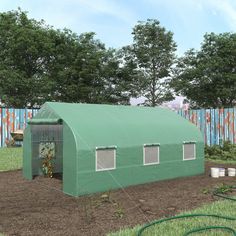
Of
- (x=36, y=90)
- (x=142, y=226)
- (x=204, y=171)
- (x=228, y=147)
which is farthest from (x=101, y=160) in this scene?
(x=36, y=90)

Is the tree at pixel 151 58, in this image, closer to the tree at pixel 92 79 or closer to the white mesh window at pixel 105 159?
the tree at pixel 92 79

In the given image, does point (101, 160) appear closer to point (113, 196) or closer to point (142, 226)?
point (113, 196)

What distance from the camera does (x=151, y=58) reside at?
28.1m

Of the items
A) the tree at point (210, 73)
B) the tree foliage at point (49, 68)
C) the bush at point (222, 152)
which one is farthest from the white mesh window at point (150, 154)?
the tree foliage at point (49, 68)

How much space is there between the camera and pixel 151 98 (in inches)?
1150

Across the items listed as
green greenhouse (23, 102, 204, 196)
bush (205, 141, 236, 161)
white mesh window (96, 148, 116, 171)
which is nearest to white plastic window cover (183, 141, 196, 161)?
green greenhouse (23, 102, 204, 196)

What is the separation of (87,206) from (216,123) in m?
14.0

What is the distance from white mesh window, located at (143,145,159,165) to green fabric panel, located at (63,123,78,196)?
2.26 m

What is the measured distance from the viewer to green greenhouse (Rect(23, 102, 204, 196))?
7906 millimetres

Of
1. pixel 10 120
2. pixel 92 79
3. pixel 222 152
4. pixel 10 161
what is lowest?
pixel 10 161

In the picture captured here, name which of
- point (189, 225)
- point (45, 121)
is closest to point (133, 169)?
point (45, 121)

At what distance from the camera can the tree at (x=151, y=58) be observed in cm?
2798

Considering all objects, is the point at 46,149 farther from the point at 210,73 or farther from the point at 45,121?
the point at 210,73

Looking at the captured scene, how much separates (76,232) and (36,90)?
2386cm
